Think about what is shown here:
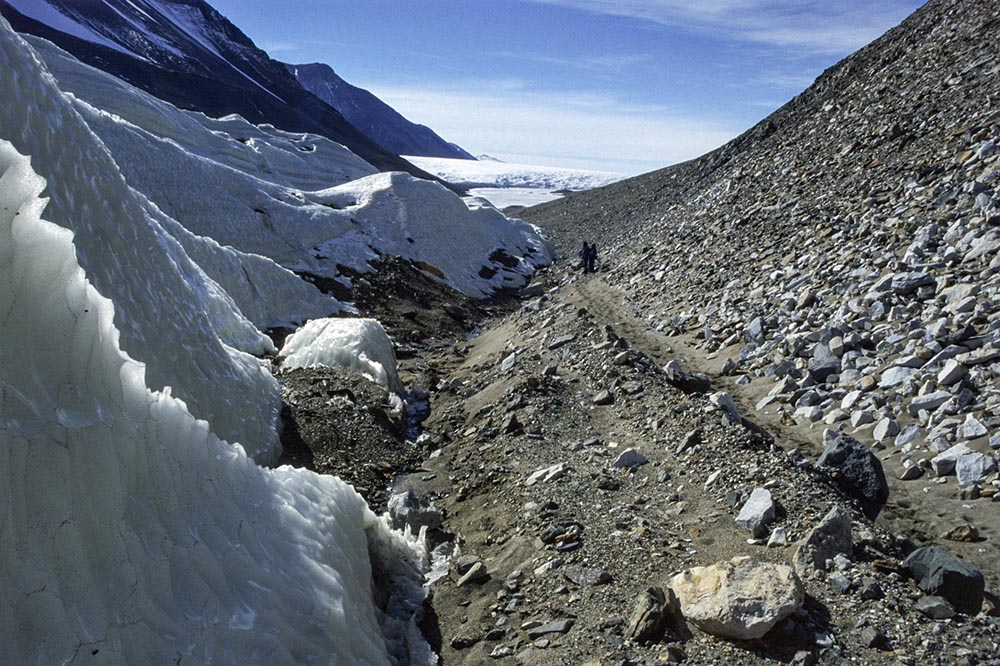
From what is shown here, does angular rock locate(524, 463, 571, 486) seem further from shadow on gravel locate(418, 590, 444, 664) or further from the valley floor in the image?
shadow on gravel locate(418, 590, 444, 664)

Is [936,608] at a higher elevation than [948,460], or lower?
lower

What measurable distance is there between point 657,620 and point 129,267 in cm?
726

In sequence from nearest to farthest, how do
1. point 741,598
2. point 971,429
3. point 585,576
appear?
point 741,598 < point 585,576 < point 971,429

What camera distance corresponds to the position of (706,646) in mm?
4734

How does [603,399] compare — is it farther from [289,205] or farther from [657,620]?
[289,205]

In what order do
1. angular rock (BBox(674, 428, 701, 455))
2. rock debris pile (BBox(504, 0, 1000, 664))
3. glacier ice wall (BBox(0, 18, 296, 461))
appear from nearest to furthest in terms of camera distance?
rock debris pile (BBox(504, 0, 1000, 664))
glacier ice wall (BBox(0, 18, 296, 461))
angular rock (BBox(674, 428, 701, 455))

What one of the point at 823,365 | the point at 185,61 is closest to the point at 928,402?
the point at 823,365

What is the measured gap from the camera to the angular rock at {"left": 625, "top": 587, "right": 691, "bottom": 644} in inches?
193

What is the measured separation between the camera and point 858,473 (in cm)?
715

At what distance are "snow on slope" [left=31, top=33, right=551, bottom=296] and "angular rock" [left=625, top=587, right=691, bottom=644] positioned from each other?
17786 millimetres

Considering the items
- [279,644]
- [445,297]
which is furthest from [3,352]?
[445,297]

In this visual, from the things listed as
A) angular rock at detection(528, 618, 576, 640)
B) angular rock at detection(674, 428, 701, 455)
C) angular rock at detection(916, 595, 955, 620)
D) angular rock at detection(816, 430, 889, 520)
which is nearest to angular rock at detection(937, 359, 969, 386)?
angular rock at detection(816, 430, 889, 520)

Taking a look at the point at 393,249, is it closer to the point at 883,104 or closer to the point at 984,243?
the point at 883,104

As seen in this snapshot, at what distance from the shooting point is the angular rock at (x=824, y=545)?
17.7 feet
